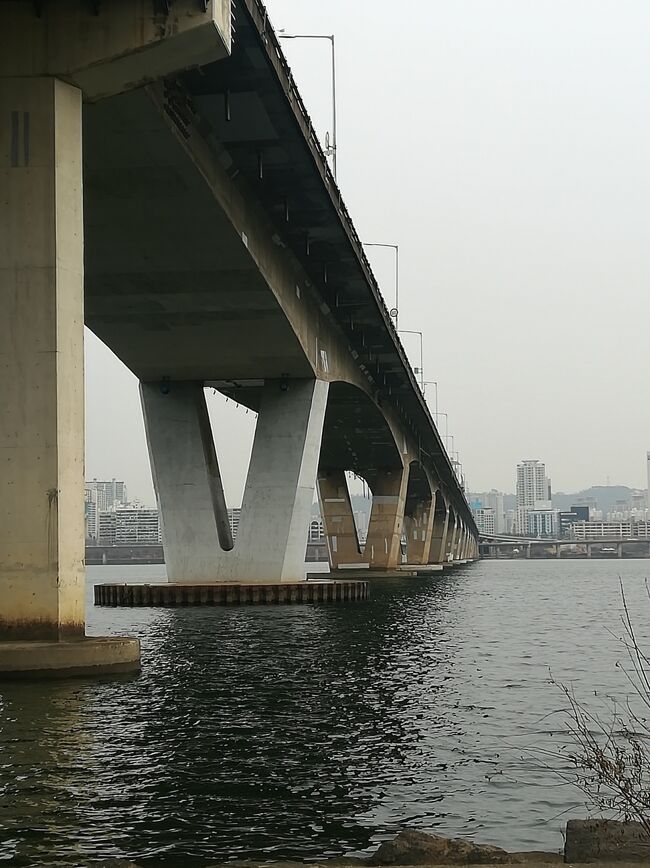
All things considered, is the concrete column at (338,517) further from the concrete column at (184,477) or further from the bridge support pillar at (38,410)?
the bridge support pillar at (38,410)

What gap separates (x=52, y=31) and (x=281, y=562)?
103ft

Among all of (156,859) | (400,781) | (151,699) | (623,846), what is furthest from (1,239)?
(623,846)

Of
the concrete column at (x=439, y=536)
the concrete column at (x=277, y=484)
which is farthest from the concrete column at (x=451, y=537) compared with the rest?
the concrete column at (x=277, y=484)

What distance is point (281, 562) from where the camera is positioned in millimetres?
49406

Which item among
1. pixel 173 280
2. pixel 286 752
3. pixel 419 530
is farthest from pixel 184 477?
pixel 419 530

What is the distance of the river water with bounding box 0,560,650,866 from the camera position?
991 centimetres

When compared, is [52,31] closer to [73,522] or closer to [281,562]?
[73,522]

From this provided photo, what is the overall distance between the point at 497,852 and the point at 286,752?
6.14 metres

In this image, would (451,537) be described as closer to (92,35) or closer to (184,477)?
(184,477)

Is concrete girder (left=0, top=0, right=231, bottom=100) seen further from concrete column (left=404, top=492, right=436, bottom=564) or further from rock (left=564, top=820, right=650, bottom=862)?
concrete column (left=404, top=492, right=436, bottom=564)

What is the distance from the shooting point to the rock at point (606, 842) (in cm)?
755

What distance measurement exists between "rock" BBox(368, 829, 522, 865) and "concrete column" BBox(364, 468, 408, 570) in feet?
288

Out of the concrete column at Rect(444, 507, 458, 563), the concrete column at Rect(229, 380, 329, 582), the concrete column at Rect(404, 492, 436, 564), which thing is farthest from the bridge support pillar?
the concrete column at Rect(444, 507, 458, 563)

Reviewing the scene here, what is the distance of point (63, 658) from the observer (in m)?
18.9
